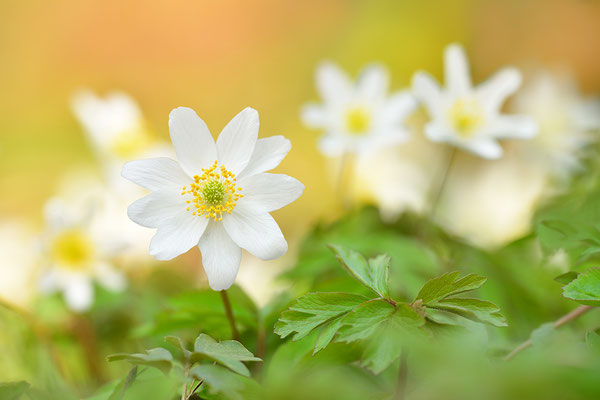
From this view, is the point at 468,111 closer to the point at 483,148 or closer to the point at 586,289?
the point at 483,148

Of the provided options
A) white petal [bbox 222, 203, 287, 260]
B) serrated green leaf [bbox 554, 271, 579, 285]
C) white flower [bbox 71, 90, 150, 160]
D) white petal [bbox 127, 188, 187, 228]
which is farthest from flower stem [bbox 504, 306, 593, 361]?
white flower [bbox 71, 90, 150, 160]

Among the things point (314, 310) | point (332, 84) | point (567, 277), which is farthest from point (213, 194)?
point (332, 84)

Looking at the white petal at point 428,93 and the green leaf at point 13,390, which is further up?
the white petal at point 428,93

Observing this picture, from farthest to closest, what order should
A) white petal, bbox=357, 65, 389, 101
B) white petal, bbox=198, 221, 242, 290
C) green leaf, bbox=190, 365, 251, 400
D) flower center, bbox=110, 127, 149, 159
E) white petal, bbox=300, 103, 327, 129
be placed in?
flower center, bbox=110, 127, 149, 159, white petal, bbox=357, 65, 389, 101, white petal, bbox=300, 103, 327, 129, white petal, bbox=198, 221, 242, 290, green leaf, bbox=190, 365, 251, 400

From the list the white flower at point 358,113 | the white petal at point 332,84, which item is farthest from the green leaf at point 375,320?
the white petal at point 332,84

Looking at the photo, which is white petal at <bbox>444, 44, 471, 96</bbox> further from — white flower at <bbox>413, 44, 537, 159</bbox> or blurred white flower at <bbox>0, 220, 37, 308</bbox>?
blurred white flower at <bbox>0, 220, 37, 308</bbox>

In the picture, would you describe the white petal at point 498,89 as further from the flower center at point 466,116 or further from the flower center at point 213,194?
the flower center at point 213,194

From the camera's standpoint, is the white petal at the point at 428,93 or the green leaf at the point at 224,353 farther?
the white petal at the point at 428,93
